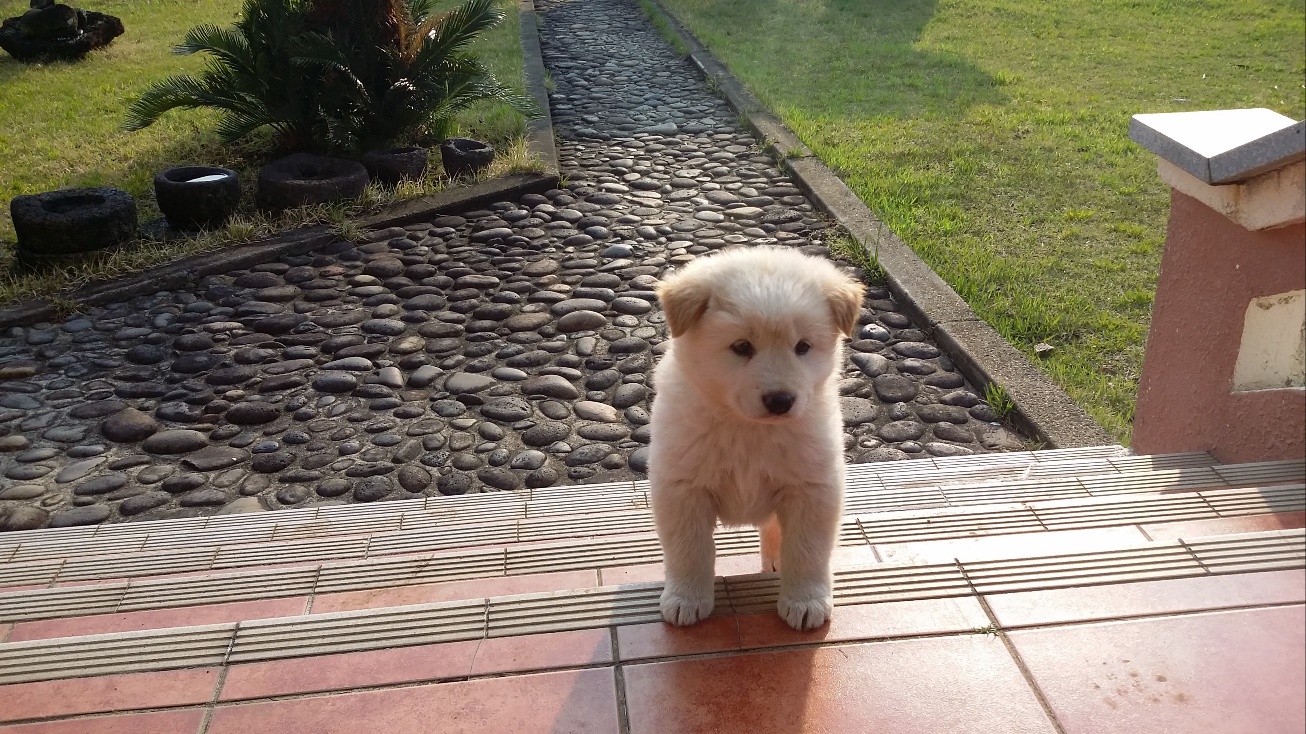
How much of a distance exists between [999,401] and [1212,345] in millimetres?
1517

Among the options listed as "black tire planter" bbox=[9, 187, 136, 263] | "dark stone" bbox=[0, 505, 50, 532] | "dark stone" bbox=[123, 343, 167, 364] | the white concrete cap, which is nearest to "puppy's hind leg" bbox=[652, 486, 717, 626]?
the white concrete cap

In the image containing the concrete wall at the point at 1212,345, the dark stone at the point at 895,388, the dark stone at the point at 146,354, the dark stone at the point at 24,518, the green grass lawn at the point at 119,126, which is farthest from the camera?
the green grass lawn at the point at 119,126

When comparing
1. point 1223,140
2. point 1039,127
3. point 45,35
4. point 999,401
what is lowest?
point 999,401

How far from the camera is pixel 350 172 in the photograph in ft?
27.7

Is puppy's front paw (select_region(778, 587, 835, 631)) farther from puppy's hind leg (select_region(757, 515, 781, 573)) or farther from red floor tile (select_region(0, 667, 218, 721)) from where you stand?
red floor tile (select_region(0, 667, 218, 721))

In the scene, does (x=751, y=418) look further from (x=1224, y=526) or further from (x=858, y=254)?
(x=858, y=254)

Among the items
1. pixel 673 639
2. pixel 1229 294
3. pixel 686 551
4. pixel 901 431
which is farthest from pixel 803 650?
pixel 901 431

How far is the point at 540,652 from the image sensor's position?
7.83ft

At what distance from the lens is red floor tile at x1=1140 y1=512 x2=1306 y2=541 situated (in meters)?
2.44

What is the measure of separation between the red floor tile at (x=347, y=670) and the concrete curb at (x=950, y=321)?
3.43 m

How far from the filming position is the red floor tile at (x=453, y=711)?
218 centimetres

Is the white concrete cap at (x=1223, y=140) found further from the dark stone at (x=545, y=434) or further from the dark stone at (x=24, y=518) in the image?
the dark stone at (x=24, y=518)

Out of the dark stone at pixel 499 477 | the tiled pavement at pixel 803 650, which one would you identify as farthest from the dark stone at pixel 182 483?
the tiled pavement at pixel 803 650

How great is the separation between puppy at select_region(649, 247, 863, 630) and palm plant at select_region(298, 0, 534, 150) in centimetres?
670
